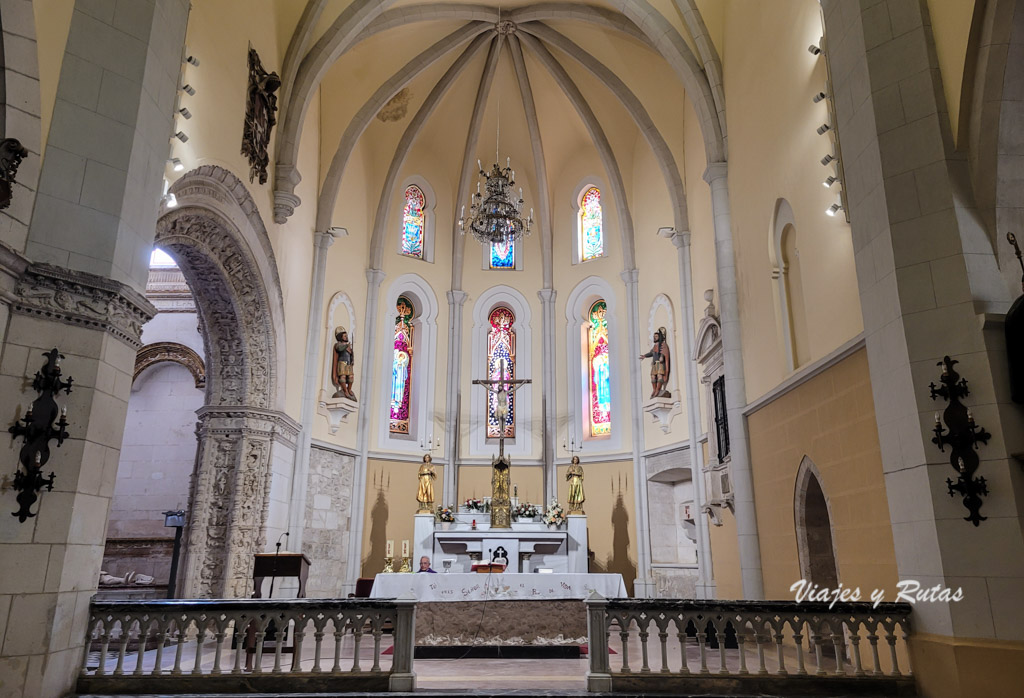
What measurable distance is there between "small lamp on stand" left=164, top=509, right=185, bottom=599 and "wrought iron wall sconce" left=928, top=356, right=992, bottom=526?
11.1m

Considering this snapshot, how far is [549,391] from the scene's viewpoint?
17.4 metres

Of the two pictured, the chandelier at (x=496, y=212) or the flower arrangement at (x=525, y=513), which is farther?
the flower arrangement at (x=525, y=513)

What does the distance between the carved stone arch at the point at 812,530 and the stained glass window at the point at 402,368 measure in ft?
33.1

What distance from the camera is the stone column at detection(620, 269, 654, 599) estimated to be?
15031mm

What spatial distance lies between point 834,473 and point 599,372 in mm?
9896

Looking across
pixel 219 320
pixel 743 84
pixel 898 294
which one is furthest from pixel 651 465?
pixel 898 294

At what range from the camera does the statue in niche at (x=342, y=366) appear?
14.5m

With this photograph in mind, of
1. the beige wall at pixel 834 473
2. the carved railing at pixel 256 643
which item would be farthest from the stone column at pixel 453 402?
the carved railing at pixel 256 643

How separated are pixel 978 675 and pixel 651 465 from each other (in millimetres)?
10420

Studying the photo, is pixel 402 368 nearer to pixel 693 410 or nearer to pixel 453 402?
pixel 453 402

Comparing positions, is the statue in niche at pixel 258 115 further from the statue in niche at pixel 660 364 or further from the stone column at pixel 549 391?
the stone column at pixel 549 391

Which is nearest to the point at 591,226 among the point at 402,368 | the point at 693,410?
the point at 402,368

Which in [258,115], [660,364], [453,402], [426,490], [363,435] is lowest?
[426,490]

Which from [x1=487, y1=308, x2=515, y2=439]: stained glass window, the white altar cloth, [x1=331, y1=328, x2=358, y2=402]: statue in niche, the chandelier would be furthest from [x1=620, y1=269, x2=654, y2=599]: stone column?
the white altar cloth
